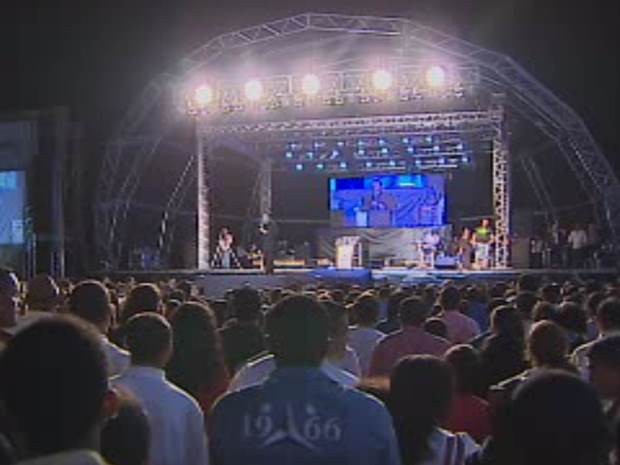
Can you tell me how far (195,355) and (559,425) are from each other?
2715 mm

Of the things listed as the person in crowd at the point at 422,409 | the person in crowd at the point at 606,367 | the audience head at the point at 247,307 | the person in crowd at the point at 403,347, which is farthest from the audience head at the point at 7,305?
the person in crowd at the point at 606,367

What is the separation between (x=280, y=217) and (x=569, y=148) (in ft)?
33.0

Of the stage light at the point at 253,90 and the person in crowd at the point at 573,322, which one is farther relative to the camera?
the stage light at the point at 253,90

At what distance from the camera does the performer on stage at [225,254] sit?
26.2m

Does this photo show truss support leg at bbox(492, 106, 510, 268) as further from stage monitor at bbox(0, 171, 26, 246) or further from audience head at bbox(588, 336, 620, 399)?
audience head at bbox(588, 336, 620, 399)

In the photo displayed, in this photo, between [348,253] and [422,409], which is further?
[348,253]

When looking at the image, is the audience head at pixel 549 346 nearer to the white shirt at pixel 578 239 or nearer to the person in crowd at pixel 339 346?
the person in crowd at pixel 339 346

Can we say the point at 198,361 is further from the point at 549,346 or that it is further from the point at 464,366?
the point at 549,346

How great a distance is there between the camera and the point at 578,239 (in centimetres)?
2378

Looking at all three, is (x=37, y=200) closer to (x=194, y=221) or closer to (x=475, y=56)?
(x=194, y=221)

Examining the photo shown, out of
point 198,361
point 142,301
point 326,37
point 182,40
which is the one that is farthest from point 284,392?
point 182,40

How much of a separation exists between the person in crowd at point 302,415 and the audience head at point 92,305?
Result: 216 centimetres

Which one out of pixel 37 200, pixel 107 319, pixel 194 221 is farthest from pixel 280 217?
pixel 107 319

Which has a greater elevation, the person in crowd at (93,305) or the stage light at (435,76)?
the stage light at (435,76)
